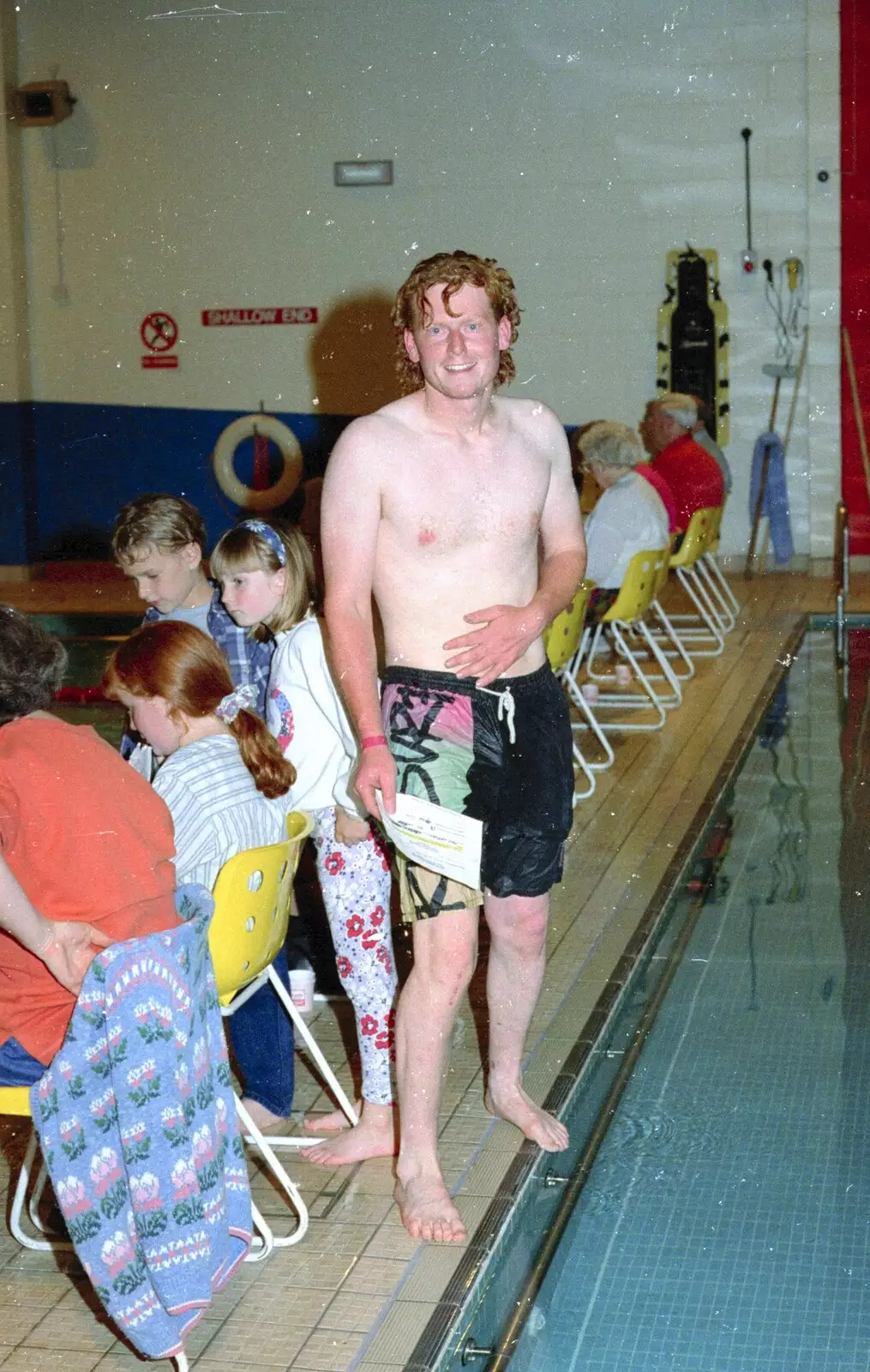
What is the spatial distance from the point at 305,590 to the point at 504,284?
2.83ft

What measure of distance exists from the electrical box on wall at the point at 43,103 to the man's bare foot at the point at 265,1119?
11.1 meters

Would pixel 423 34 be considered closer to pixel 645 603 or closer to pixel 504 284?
pixel 645 603

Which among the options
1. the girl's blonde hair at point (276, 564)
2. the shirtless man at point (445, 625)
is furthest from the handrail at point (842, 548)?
the shirtless man at point (445, 625)

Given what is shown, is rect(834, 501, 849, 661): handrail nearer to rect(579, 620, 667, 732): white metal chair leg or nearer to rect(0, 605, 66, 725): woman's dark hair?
rect(579, 620, 667, 732): white metal chair leg

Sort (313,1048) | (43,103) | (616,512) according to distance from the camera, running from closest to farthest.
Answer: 1. (313,1048)
2. (616,512)
3. (43,103)

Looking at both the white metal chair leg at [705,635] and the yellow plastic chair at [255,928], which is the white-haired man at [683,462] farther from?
the yellow plastic chair at [255,928]

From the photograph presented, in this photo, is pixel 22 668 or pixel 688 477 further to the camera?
pixel 688 477

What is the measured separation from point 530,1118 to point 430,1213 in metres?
0.38

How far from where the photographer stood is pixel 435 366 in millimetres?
2582

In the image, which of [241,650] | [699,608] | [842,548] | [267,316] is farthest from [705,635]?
[241,650]

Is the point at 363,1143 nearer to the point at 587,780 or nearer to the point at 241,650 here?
the point at 241,650

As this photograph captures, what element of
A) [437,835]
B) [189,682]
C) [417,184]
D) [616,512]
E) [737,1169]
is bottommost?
[737,1169]

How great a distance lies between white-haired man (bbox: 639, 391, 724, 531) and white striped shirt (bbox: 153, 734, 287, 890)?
597 centimetres

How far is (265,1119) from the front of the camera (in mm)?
3096
